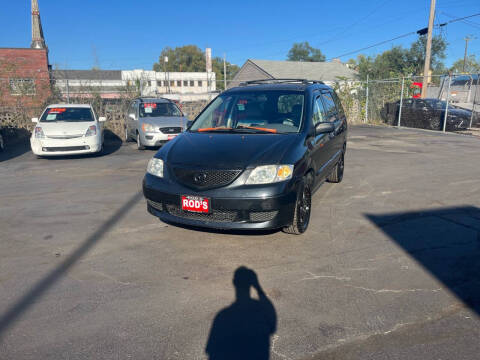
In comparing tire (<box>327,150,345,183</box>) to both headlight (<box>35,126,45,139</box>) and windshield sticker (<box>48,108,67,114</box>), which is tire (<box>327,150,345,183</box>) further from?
windshield sticker (<box>48,108,67,114</box>)

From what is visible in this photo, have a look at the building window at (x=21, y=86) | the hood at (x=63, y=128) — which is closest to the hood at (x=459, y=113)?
the hood at (x=63, y=128)

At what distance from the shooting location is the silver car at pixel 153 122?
1101 centimetres

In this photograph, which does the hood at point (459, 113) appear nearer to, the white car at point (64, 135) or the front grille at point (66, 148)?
the white car at point (64, 135)

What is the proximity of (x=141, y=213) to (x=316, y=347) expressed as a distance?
11.5 feet

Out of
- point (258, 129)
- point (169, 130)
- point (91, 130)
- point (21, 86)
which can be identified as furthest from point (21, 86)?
point (258, 129)

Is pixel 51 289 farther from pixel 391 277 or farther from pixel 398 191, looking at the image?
pixel 398 191

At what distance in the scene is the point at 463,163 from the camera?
905 centimetres

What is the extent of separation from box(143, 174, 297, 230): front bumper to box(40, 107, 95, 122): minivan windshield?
7.87 m

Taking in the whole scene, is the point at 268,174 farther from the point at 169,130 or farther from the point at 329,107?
the point at 169,130

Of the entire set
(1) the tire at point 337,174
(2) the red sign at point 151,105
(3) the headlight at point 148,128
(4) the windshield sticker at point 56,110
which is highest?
(2) the red sign at point 151,105

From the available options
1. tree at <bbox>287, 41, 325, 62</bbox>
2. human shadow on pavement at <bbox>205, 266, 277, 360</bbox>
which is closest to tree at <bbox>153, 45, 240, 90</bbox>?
tree at <bbox>287, 41, 325, 62</bbox>

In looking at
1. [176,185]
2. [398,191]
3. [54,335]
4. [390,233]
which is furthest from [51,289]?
[398,191]

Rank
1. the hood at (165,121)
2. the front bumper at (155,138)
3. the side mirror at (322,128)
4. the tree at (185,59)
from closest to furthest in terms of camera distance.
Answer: the side mirror at (322,128)
the front bumper at (155,138)
the hood at (165,121)
the tree at (185,59)

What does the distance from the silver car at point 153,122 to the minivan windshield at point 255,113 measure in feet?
17.3
